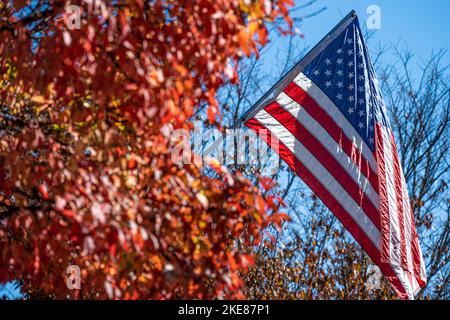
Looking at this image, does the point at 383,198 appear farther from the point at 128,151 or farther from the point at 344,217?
the point at 128,151

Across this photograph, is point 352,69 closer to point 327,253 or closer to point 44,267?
point 44,267

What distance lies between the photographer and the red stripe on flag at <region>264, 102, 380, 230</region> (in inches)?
334

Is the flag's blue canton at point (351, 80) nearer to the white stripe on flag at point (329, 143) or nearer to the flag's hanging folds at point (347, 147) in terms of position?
the flag's hanging folds at point (347, 147)

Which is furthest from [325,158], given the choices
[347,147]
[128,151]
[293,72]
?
[128,151]

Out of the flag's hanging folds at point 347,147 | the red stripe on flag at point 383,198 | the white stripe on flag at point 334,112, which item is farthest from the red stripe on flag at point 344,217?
the white stripe on flag at point 334,112

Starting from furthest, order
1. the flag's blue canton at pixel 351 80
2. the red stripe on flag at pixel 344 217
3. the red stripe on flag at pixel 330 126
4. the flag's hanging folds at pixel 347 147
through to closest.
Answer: the flag's blue canton at pixel 351 80, the red stripe on flag at pixel 330 126, the flag's hanging folds at pixel 347 147, the red stripe on flag at pixel 344 217

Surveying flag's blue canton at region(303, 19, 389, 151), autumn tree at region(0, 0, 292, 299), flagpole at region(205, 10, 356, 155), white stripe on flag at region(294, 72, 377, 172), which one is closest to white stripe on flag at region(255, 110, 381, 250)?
flagpole at region(205, 10, 356, 155)

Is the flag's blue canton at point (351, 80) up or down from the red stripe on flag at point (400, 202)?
up

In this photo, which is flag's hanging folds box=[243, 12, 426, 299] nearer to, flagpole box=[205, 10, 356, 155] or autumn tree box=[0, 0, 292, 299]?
flagpole box=[205, 10, 356, 155]

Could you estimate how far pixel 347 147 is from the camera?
8758 mm

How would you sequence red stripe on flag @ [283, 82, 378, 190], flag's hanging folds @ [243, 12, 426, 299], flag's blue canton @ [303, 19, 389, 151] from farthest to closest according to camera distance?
flag's blue canton @ [303, 19, 389, 151] → red stripe on flag @ [283, 82, 378, 190] → flag's hanging folds @ [243, 12, 426, 299]

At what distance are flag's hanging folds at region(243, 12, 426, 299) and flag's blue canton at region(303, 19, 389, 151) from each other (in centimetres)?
1

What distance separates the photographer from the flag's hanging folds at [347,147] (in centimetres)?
841

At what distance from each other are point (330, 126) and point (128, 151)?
4.16m
